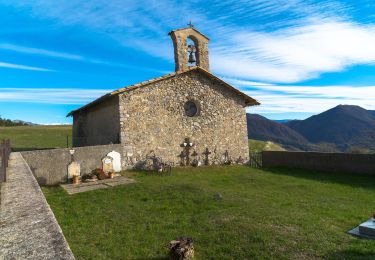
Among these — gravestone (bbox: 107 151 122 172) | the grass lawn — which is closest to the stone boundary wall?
the grass lawn

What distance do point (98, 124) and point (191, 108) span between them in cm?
588

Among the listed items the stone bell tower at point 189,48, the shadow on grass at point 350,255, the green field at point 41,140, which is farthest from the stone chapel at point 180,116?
the green field at point 41,140

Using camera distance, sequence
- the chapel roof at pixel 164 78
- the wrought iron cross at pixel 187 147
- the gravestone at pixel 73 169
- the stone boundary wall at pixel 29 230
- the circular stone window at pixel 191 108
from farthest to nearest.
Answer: the circular stone window at pixel 191 108, the wrought iron cross at pixel 187 147, the chapel roof at pixel 164 78, the gravestone at pixel 73 169, the stone boundary wall at pixel 29 230

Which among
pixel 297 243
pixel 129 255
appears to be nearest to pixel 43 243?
pixel 129 255

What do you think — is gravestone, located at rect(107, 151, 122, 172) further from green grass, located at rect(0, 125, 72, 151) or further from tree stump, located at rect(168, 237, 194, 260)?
green grass, located at rect(0, 125, 72, 151)

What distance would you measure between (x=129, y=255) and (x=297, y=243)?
3.22 meters

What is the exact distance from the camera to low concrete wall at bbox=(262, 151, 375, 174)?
647 inches

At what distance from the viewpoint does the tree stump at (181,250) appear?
5.48 metres

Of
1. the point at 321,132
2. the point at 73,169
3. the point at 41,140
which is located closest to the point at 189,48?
the point at 73,169

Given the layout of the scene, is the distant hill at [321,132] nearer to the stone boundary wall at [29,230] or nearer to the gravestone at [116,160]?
the gravestone at [116,160]

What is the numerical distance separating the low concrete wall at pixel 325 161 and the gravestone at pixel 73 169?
12.6m

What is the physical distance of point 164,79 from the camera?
59.0 ft

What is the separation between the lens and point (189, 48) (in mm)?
19562

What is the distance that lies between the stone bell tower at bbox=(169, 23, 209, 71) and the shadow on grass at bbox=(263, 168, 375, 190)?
27.3 ft
